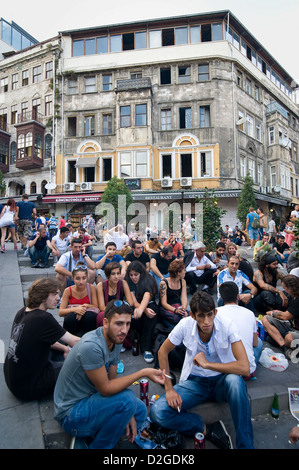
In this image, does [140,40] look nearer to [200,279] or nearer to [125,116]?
[125,116]

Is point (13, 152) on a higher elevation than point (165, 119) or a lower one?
lower

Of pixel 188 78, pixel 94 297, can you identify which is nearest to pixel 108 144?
pixel 188 78

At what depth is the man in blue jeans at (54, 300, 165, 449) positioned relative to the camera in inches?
86.1

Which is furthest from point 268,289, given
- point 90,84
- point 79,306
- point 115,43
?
point 115,43

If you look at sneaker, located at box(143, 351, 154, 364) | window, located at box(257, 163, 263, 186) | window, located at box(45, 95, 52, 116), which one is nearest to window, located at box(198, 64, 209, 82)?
window, located at box(257, 163, 263, 186)

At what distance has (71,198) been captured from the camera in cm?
2359

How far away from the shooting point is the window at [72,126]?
25.4 meters

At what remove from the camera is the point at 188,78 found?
78.0ft

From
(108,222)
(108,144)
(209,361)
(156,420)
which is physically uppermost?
(108,144)

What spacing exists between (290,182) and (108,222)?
73.3 ft

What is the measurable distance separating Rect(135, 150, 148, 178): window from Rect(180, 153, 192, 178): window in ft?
10.8

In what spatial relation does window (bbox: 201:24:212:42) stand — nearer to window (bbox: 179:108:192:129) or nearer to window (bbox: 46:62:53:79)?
window (bbox: 179:108:192:129)

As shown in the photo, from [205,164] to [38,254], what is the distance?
1858 centimetres
